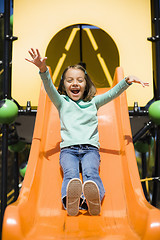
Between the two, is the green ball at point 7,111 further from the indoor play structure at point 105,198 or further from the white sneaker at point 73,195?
the white sneaker at point 73,195

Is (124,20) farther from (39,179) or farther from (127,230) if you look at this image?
(127,230)

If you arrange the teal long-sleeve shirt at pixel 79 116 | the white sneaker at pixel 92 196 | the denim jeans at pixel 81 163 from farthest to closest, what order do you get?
the teal long-sleeve shirt at pixel 79 116 → the denim jeans at pixel 81 163 → the white sneaker at pixel 92 196

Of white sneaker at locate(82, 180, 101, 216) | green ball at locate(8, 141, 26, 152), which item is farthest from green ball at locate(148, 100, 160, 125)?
green ball at locate(8, 141, 26, 152)

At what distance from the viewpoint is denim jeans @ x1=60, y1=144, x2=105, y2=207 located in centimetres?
227

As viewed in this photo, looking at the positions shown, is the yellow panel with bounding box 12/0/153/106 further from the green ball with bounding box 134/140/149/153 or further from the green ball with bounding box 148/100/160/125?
the green ball with bounding box 134/140/149/153

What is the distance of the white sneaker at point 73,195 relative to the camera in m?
1.99

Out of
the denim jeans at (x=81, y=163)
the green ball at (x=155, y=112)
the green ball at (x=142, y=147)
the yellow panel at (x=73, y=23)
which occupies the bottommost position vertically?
the green ball at (x=142, y=147)

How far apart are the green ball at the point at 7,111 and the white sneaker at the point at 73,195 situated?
1.24 meters

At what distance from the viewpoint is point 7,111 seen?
2979 millimetres

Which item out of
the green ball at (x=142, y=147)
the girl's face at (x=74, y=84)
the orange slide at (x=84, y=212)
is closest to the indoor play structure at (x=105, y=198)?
the orange slide at (x=84, y=212)

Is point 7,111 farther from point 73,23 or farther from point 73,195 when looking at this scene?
point 73,23

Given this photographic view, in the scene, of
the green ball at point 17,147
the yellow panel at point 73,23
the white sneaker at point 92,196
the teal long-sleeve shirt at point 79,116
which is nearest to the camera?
the white sneaker at point 92,196

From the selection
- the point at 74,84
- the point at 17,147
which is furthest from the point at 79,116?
the point at 17,147

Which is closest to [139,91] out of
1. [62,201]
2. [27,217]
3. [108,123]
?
[108,123]
